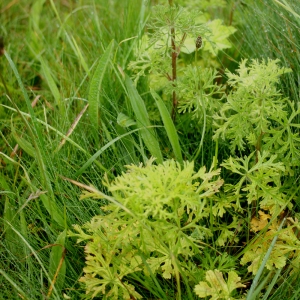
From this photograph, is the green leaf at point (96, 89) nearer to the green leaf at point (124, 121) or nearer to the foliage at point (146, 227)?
the green leaf at point (124, 121)

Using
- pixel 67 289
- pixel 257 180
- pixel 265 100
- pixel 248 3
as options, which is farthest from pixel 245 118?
pixel 248 3

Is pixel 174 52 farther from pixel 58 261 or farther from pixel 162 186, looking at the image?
pixel 58 261

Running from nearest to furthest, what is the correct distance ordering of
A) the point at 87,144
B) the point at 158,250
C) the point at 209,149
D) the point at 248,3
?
the point at 158,250, the point at 209,149, the point at 87,144, the point at 248,3

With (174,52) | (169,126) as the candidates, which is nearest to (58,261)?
(169,126)

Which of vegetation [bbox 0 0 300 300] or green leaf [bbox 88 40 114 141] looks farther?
green leaf [bbox 88 40 114 141]

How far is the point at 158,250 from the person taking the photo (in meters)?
1.59

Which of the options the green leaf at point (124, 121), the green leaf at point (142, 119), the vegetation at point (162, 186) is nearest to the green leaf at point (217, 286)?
the vegetation at point (162, 186)

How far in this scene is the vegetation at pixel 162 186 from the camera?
5.13ft

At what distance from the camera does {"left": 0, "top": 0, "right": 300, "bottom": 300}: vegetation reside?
1564 mm

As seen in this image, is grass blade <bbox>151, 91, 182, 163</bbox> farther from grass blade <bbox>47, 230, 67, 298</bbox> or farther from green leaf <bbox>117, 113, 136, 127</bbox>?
grass blade <bbox>47, 230, 67, 298</bbox>

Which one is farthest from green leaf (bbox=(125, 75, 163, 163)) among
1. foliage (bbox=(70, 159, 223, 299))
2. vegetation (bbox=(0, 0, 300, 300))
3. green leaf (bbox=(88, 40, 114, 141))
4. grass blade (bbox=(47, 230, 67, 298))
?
grass blade (bbox=(47, 230, 67, 298))

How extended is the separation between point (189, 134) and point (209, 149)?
9.7 inches

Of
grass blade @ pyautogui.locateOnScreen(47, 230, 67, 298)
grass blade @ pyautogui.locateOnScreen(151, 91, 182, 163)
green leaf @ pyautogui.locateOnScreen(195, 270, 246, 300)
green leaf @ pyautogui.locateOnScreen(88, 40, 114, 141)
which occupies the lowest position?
green leaf @ pyautogui.locateOnScreen(195, 270, 246, 300)

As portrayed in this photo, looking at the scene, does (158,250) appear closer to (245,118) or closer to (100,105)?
(245,118)
